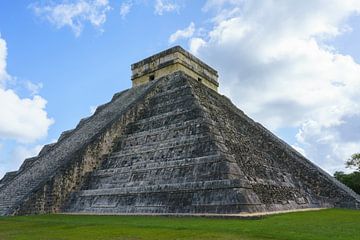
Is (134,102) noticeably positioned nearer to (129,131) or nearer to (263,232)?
(129,131)

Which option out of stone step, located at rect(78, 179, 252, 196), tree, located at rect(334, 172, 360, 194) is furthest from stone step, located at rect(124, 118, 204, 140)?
tree, located at rect(334, 172, 360, 194)

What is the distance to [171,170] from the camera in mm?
10258

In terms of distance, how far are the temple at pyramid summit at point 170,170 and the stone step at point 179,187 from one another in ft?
0.08

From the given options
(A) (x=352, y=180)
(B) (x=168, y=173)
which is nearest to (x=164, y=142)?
(B) (x=168, y=173)

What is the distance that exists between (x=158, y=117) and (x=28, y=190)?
5193 millimetres

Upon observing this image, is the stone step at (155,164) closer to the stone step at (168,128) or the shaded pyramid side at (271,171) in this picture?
the shaded pyramid side at (271,171)

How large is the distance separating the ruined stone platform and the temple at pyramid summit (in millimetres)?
33

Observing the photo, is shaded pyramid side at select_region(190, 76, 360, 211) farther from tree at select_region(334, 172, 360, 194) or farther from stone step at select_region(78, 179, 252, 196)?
tree at select_region(334, 172, 360, 194)

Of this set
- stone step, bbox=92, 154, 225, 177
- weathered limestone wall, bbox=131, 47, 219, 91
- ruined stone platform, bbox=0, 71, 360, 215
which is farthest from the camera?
weathered limestone wall, bbox=131, 47, 219, 91

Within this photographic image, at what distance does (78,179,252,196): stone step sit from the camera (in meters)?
8.75

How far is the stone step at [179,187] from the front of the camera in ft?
28.7

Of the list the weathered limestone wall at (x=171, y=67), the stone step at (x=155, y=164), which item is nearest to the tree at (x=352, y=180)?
the weathered limestone wall at (x=171, y=67)

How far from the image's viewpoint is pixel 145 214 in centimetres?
934

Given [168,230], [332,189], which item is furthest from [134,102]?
[168,230]
